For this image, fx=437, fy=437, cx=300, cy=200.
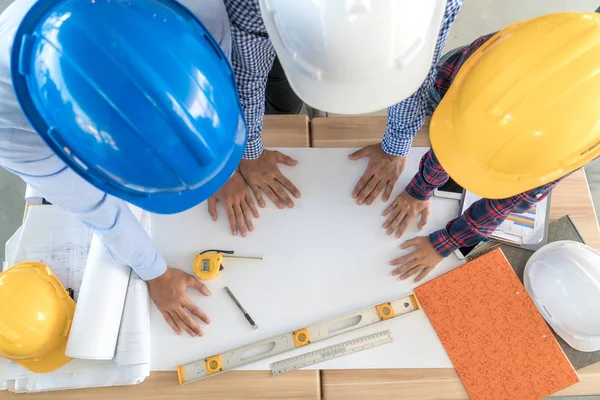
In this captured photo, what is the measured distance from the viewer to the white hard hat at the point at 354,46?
53 centimetres

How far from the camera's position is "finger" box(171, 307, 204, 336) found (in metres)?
1.02

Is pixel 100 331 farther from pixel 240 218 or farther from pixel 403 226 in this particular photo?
pixel 403 226

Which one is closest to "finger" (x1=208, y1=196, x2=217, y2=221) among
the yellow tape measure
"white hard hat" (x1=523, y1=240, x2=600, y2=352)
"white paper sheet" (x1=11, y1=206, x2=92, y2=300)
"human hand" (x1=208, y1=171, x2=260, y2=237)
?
"human hand" (x1=208, y1=171, x2=260, y2=237)

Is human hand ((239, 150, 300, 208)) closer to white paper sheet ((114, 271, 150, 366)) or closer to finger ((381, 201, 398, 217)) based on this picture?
finger ((381, 201, 398, 217))

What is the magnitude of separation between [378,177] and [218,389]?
2.12 ft

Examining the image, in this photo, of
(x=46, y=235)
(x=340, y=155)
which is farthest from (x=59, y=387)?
(x=340, y=155)

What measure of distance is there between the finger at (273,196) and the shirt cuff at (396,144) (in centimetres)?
31

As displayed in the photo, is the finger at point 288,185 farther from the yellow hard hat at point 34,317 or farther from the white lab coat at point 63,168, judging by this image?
the yellow hard hat at point 34,317

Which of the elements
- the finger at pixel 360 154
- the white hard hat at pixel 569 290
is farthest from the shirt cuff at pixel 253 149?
the white hard hat at pixel 569 290

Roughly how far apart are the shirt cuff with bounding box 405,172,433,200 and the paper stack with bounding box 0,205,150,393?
704 millimetres

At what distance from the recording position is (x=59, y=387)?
3.20 feet

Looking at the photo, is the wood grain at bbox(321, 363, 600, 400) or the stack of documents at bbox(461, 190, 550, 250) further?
the stack of documents at bbox(461, 190, 550, 250)

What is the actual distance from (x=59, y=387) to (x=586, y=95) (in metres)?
1.16

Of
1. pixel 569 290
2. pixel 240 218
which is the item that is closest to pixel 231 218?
pixel 240 218
